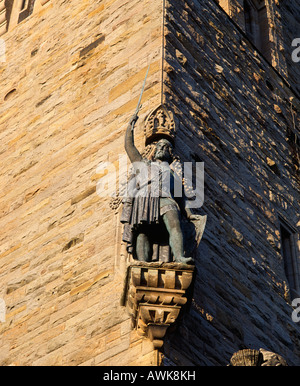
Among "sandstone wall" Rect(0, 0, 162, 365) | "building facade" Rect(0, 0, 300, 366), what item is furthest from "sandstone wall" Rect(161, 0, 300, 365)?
"sandstone wall" Rect(0, 0, 162, 365)

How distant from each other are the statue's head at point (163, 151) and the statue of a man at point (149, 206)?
24 mm

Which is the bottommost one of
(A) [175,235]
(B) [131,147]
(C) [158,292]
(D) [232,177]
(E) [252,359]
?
(D) [232,177]

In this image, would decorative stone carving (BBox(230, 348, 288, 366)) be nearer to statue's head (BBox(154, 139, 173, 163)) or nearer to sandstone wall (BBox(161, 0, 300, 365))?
sandstone wall (BBox(161, 0, 300, 365))

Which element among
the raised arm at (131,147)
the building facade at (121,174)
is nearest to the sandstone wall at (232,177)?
the building facade at (121,174)

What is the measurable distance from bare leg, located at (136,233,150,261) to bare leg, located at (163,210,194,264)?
26 cm

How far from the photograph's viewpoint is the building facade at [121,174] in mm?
12953

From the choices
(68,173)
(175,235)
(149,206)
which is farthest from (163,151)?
(68,173)

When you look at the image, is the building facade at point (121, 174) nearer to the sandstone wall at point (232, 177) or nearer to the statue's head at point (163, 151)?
the sandstone wall at point (232, 177)

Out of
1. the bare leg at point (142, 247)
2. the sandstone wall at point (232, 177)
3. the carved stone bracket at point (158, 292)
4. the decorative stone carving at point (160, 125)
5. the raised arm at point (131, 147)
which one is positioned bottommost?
the sandstone wall at point (232, 177)

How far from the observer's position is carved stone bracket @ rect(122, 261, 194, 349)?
11.8 meters

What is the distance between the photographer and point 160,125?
13727 millimetres

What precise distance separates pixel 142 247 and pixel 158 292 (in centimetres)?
61

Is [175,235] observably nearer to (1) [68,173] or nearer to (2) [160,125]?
(2) [160,125]

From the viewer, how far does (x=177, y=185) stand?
12.9m
